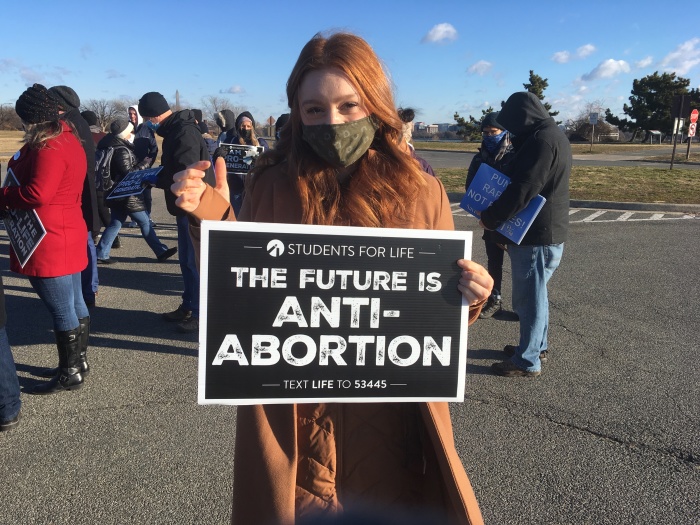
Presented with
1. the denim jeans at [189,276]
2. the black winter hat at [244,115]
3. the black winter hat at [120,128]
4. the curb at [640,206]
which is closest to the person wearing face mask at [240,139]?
the black winter hat at [244,115]

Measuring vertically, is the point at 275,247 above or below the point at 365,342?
above

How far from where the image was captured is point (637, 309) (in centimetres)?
573

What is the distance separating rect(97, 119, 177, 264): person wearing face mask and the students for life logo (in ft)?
20.3

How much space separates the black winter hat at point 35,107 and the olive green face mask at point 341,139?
2.68 m

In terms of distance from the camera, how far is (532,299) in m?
A: 4.20

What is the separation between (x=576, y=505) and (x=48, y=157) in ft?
11.8

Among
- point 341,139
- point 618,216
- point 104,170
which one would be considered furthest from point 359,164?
point 618,216

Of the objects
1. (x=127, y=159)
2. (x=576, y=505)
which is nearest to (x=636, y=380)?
(x=576, y=505)

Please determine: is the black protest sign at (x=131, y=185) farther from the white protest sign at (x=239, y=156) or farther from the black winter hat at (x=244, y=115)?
the black winter hat at (x=244, y=115)

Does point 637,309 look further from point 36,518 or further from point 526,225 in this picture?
point 36,518

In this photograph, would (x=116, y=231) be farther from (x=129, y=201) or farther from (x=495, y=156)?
(x=495, y=156)

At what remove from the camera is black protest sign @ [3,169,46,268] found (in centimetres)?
371

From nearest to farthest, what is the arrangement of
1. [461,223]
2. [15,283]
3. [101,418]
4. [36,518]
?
[36,518], [101,418], [15,283], [461,223]

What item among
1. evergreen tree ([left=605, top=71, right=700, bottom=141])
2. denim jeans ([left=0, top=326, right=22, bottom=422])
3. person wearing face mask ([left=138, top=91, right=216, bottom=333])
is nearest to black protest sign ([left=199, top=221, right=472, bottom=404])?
denim jeans ([left=0, top=326, right=22, bottom=422])
